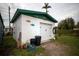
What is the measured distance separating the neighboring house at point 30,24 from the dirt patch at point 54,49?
→ 0.13 meters

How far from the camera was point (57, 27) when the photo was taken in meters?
3.48

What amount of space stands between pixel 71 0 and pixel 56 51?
3.53 ft

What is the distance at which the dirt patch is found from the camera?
3443 millimetres

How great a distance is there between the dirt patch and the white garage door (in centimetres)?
13

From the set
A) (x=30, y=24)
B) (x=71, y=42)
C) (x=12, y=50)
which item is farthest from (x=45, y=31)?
(x=12, y=50)

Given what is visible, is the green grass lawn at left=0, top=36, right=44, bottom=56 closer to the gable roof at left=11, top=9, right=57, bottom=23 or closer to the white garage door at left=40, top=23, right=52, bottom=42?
the white garage door at left=40, top=23, right=52, bottom=42

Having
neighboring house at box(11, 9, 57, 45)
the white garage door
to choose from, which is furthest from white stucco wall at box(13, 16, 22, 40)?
the white garage door

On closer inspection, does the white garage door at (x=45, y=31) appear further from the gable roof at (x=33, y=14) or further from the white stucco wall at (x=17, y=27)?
the white stucco wall at (x=17, y=27)

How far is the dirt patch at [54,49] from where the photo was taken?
11.3ft

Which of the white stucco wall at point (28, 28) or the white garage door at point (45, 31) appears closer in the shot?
the white stucco wall at point (28, 28)

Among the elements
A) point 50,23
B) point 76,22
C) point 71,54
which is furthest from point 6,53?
point 76,22

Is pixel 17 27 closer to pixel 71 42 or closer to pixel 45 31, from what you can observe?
pixel 45 31

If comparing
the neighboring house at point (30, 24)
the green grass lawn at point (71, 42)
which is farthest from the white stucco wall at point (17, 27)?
the green grass lawn at point (71, 42)

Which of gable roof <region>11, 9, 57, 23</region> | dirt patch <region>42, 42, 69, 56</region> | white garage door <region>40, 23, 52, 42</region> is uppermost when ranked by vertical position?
gable roof <region>11, 9, 57, 23</region>
